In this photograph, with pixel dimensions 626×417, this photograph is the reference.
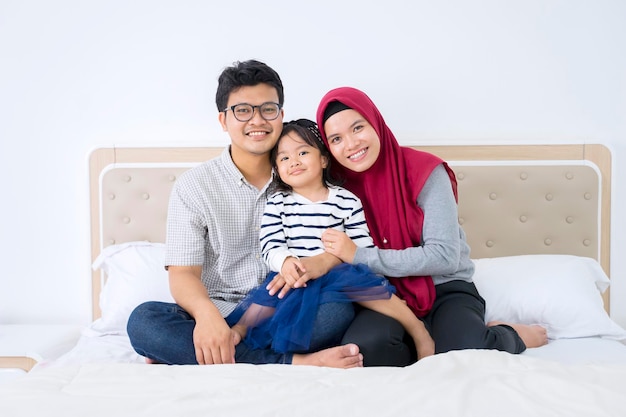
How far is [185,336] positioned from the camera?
5.65 ft

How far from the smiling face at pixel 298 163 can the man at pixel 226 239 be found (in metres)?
0.06

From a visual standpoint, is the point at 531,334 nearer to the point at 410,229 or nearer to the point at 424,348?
the point at 424,348

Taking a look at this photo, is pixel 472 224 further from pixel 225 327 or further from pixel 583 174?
pixel 225 327

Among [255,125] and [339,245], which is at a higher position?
[255,125]

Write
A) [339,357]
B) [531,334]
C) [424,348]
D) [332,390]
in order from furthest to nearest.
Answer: [531,334]
[424,348]
[339,357]
[332,390]

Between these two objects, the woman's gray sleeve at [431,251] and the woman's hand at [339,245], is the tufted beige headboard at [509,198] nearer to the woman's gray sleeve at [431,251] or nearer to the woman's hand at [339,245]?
the woman's gray sleeve at [431,251]

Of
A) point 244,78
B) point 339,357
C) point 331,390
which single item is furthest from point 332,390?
point 244,78

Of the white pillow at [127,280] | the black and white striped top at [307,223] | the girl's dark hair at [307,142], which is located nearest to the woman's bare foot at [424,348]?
the black and white striped top at [307,223]

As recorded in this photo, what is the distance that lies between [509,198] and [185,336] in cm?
145

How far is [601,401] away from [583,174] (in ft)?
5.22

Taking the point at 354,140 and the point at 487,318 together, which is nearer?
the point at 354,140

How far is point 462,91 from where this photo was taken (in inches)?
99.9

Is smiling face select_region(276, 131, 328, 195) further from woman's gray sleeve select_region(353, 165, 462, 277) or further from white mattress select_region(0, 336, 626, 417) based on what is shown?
white mattress select_region(0, 336, 626, 417)

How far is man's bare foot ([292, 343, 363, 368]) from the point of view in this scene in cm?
162
